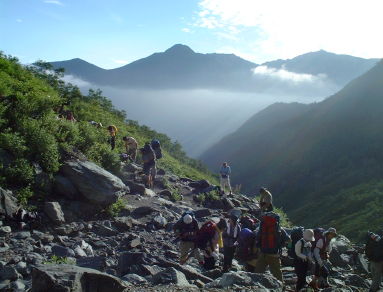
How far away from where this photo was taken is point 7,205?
10852 mm

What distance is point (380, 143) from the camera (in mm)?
108500

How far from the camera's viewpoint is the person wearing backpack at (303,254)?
31.2 ft

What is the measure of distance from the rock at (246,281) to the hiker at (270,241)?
26.2 inches

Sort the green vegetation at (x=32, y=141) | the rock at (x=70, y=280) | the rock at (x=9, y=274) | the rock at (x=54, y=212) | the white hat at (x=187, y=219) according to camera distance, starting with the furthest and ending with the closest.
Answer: the green vegetation at (x=32, y=141), the rock at (x=54, y=212), the white hat at (x=187, y=219), the rock at (x=9, y=274), the rock at (x=70, y=280)

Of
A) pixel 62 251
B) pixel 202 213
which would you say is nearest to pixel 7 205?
pixel 62 251

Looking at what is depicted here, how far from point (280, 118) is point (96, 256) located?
637 feet

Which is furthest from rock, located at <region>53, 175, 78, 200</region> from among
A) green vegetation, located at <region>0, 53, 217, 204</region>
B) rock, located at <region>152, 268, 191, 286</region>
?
rock, located at <region>152, 268, 191, 286</region>

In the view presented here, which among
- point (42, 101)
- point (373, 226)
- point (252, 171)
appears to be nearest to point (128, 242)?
point (42, 101)

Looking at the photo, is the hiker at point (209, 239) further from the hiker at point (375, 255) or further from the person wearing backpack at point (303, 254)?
the hiker at point (375, 255)

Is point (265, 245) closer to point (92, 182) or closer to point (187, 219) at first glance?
point (187, 219)

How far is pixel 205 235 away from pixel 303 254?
2.52m

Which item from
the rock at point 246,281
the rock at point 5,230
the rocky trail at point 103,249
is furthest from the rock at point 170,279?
the rock at point 5,230

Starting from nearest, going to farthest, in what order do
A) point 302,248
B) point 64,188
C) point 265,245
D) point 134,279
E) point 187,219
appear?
point 134,279 < point 302,248 < point 265,245 < point 187,219 < point 64,188

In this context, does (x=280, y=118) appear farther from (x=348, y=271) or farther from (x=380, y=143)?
(x=348, y=271)
